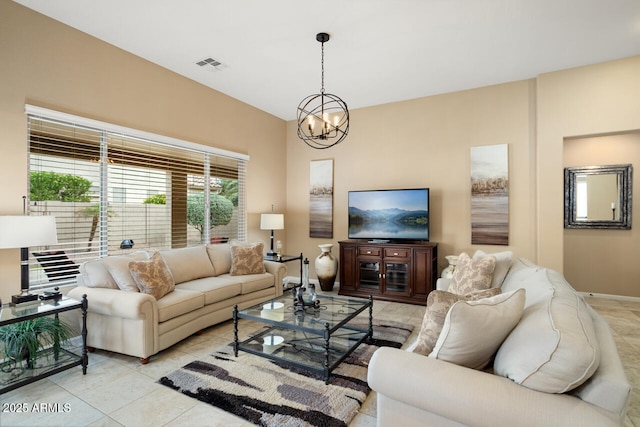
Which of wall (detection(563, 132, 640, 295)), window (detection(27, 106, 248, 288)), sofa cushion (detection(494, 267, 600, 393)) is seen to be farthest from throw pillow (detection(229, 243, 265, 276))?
wall (detection(563, 132, 640, 295))

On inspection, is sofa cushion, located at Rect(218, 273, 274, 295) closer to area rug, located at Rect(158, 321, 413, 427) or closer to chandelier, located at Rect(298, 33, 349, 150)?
area rug, located at Rect(158, 321, 413, 427)

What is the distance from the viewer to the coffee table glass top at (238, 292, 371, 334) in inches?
104

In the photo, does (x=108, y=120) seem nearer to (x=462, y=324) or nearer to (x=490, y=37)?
(x=462, y=324)

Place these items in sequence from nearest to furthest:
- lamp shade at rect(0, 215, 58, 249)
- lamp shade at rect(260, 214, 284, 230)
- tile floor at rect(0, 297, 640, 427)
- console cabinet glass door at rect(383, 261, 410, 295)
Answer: tile floor at rect(0, 297, 640, 427), lamp shade at rect(0, 215, 58, 249), console cabinet glass door at rect(383, 261, 410, 295), lamp shade at rect(260, 214, 284, 230)

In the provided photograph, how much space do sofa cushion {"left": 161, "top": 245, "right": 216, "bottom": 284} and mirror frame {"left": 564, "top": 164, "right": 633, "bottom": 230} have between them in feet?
17.7

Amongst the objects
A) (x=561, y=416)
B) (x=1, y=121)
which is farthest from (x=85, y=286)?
(x=561, y=416)

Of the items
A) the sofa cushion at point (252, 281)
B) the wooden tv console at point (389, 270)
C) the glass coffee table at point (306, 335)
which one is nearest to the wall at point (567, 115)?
the wooden tv console at point (389, 270)

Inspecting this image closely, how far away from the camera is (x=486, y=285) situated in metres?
2.98

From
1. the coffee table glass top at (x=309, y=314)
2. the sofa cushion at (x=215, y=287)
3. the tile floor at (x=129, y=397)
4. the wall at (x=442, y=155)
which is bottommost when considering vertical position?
the tile floor at (x=129, y=397)

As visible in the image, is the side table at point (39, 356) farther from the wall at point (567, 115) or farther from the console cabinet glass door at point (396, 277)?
the wall at point (567, 115)

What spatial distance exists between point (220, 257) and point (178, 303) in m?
1.30

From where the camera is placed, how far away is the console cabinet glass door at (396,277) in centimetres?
478

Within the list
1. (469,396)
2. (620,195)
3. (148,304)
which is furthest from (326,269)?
(620,195)

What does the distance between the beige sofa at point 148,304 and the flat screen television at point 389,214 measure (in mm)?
2167
